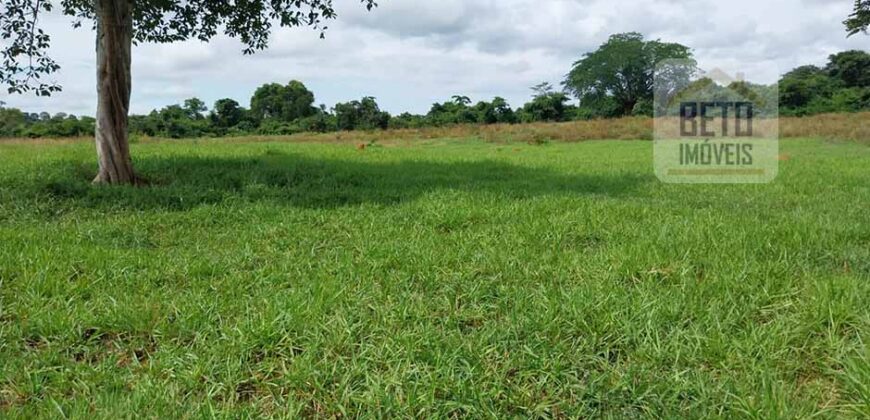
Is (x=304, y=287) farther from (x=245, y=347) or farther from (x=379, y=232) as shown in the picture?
(x=379, y=232)

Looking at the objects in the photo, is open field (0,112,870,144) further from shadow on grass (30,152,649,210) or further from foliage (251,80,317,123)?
foliage (251,80,317,123)

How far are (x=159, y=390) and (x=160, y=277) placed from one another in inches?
56.8

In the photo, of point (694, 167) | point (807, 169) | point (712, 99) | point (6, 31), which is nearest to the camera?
point (6, 31)

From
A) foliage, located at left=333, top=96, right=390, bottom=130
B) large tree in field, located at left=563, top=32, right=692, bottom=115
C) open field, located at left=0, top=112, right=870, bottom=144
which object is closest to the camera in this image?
open field, located at left=0, top=112, right=870, bottom=144

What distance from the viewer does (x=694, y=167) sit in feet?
33.2

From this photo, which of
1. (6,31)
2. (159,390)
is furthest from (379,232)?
(6,31)

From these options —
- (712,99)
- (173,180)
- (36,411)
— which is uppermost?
(712,99)

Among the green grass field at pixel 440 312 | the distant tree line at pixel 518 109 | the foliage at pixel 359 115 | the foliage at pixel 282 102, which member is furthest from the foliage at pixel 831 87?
the foliage at pixel 282 102

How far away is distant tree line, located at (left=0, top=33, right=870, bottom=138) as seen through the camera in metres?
33.8

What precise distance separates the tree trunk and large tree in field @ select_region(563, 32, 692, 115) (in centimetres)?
4484

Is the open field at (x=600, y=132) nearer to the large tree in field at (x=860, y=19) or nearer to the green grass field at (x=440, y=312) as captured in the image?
the large tree in field at (x=860, y=19)

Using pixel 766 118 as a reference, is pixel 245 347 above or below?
below

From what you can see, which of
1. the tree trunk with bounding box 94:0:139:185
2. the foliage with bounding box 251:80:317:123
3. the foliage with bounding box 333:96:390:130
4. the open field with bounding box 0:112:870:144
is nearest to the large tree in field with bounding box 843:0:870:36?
the open field with bounding box 0:112:870:144

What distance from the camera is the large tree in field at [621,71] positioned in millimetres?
46906
